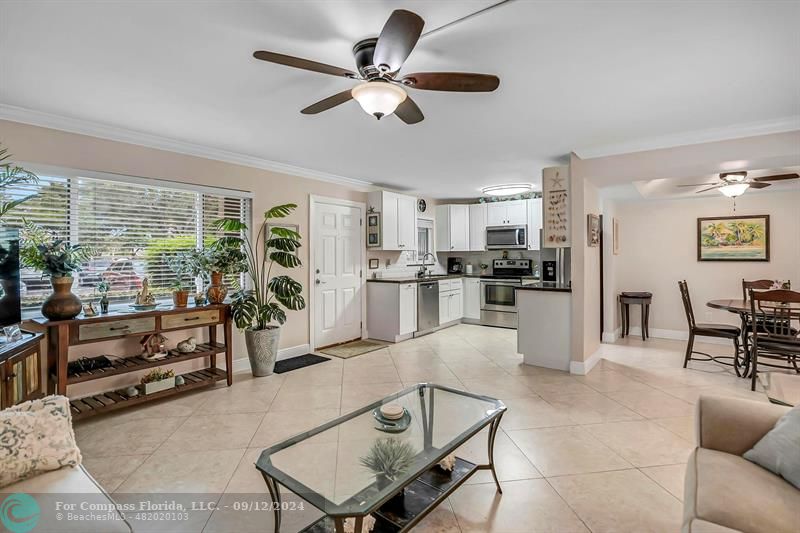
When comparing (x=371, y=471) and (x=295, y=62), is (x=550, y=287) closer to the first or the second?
(x=371, y=471)

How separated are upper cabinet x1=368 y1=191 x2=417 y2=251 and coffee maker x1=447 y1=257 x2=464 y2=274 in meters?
1.39

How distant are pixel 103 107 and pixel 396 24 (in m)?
2.51

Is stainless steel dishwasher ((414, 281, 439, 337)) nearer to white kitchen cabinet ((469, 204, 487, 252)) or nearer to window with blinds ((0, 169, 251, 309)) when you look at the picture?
white kitchen cabinet ((469, 204, 487, 252))

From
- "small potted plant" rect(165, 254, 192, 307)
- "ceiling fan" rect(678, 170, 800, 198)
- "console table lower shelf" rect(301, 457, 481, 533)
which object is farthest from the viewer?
"ceiling fan" rect(678, 170, 800, 198)

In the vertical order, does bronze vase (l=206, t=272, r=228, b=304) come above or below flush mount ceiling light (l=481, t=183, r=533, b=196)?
below

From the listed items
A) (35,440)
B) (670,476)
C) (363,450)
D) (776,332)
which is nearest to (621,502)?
(670,476)

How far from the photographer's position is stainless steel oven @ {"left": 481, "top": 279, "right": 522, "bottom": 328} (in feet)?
20.4

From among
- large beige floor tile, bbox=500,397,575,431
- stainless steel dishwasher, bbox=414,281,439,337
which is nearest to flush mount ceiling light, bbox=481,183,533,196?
stainless steel dishwasher, bbox=414,281,439,337

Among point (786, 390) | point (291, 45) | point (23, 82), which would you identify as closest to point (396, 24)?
point (291, 45)

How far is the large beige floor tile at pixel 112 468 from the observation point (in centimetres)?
208

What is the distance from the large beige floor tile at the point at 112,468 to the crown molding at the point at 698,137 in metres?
4.42

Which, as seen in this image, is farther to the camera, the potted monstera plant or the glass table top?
the potted monstera plant

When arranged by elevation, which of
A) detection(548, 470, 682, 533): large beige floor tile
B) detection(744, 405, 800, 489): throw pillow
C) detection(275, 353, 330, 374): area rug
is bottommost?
detection(548, 470, 682, 533): large beige floor tile

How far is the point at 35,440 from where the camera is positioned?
1265mm
